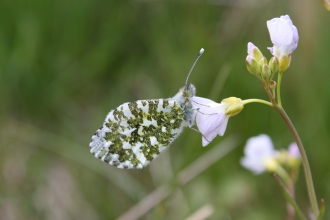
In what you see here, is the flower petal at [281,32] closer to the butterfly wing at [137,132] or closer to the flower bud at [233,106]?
the flower bud at [233,106]

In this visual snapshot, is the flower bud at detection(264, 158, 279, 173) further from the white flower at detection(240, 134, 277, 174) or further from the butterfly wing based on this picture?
the butterfly wing

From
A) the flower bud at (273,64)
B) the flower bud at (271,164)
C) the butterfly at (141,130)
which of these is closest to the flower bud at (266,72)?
the flower bud at (273,64)

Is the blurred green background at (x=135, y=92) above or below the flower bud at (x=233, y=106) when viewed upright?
above

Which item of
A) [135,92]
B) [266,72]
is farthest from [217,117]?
[135,92]

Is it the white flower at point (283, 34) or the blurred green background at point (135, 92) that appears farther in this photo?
the blurred green background at point (135, 92)

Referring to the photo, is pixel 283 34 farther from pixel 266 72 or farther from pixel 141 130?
pixel 141 130

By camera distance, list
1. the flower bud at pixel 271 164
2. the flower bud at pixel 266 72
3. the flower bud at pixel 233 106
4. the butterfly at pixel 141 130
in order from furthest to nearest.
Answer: the flower bud at pixel 271 164 → the butterfly at pixel 141 130 → the flower bud at pixel 233 106 → the flower bud at pixel 266 72

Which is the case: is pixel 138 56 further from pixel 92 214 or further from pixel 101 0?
pixel 92 214
